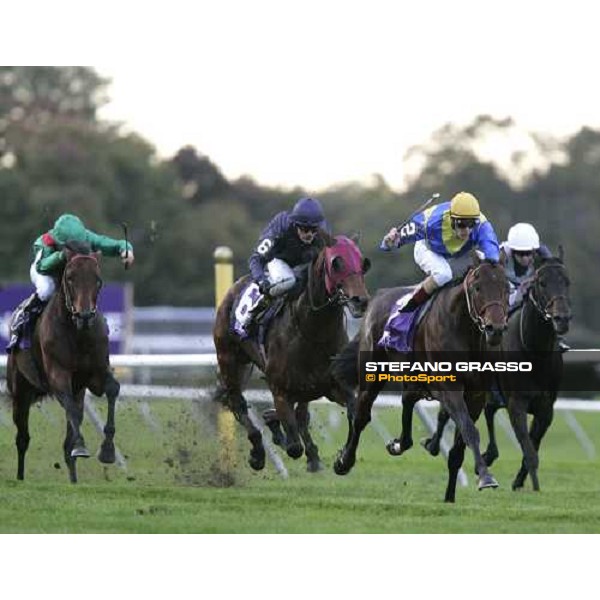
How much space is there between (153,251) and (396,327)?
794 inches

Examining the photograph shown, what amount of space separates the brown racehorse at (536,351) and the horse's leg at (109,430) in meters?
2.07

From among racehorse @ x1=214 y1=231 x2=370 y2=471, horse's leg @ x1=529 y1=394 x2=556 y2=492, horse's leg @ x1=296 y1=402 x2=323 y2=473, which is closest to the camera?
racehorse @ x1=214 y1=231 x2=370 y2=471

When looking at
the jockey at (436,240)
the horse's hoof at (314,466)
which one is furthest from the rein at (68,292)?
the jockey at (436,240)

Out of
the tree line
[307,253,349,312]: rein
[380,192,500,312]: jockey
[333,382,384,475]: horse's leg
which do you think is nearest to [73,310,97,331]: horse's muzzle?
[307,253,349,312]: rein

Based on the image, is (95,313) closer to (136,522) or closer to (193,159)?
(136,522)

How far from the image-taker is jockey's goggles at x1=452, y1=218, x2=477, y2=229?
9.23 meters

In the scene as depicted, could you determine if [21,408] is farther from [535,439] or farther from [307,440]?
[535,439]

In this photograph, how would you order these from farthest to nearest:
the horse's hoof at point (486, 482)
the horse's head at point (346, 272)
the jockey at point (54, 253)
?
the jockey at point (54, 253), the horse's head at point (346, 272), the horse's hoof at point (486, 482)

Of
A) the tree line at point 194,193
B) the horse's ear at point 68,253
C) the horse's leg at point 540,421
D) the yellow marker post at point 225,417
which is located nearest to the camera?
the horse's ear at point 68,253

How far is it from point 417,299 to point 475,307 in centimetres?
78

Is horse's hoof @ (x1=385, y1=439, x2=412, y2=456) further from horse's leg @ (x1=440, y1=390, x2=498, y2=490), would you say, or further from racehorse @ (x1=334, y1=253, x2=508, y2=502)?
horse's leg @ (x1=440, y1=390, x2=498, y2=490)

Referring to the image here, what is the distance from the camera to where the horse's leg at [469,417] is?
838 cm

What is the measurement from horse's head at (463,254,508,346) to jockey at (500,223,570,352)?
4.49 feet

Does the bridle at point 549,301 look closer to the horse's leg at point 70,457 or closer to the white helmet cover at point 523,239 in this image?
the white helmet cover at point 523,239
